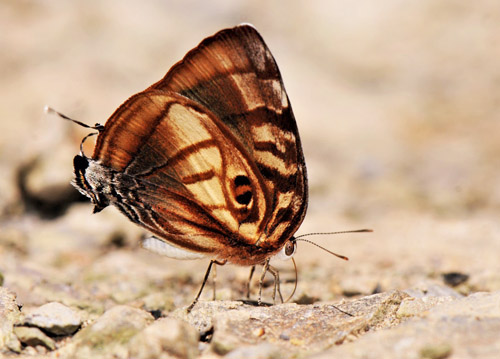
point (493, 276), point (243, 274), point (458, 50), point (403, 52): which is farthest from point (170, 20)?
point (493, 276)

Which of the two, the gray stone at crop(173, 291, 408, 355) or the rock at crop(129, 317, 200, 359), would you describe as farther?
the gray stone at crop(173, 291, 408, 355)

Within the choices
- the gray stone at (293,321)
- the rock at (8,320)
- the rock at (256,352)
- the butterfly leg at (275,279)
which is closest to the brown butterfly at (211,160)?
the butterfly leg at (275,279)

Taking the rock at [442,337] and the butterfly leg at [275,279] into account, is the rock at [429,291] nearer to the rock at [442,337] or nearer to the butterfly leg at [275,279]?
the rock at [442,337]

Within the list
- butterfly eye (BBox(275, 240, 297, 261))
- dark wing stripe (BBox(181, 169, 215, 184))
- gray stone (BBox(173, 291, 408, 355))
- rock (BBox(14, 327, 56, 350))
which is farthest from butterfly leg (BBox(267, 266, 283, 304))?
rock (BBox(14, 327, 56, 350))

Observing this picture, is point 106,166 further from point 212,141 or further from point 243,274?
point 243,274

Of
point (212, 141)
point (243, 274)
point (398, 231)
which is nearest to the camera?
point (212, 141)

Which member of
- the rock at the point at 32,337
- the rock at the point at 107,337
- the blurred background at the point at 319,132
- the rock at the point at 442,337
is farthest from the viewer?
the blurred background at the point at 319,132

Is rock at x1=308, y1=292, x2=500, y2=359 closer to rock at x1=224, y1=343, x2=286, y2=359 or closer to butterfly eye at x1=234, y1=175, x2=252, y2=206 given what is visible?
rock at x1=224, y1=343, x2=286, y2=359
